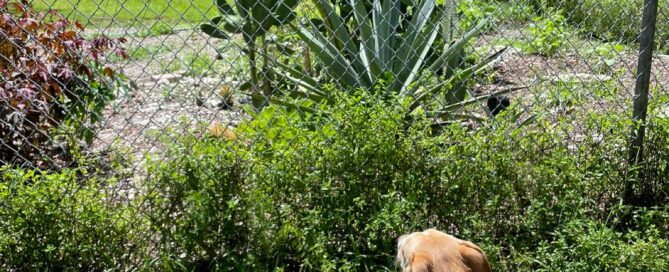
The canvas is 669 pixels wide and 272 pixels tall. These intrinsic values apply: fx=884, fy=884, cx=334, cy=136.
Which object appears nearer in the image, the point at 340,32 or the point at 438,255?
the point at 438,255

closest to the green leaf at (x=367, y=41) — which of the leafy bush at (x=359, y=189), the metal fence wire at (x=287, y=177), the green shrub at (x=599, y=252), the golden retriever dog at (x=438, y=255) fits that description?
the metal fence wire at (x=287, y=177)

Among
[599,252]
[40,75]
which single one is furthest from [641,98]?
[40,75]

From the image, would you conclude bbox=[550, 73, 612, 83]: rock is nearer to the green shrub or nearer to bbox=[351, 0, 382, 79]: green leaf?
bbox=[351, 0, 382, 79]: green leaf

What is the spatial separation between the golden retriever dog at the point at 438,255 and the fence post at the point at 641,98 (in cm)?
157

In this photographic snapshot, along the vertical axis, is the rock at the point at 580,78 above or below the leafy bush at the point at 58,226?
above

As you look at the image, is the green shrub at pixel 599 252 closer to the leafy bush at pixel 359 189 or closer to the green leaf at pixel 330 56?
the leafy bush at pixel 359 189

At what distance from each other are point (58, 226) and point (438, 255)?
1.72 m

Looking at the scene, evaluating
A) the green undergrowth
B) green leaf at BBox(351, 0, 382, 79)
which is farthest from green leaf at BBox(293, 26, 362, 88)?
the green undergrowth

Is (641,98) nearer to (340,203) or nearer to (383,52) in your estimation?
(383,52)

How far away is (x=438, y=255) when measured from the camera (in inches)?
138

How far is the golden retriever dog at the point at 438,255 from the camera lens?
3.44 meters

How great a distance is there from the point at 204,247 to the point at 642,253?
2.06 meters

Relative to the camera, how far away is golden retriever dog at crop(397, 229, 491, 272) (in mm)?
3443

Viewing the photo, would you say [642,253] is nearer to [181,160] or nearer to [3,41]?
[181,160]
